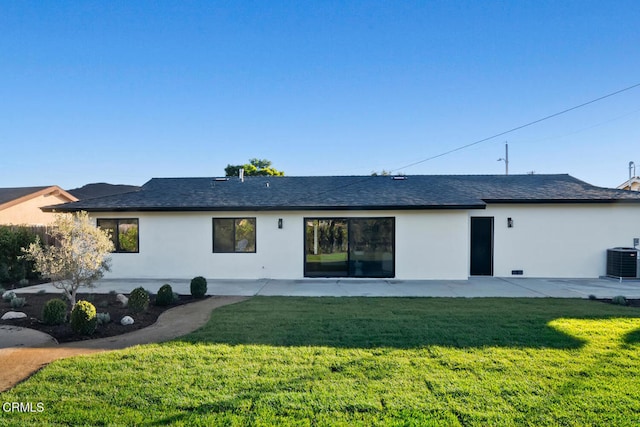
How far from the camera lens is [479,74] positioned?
13727 millimetres

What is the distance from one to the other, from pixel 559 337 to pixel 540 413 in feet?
8.33

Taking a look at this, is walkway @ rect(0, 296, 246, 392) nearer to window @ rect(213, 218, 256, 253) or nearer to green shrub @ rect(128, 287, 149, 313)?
green shrub @ rect(128, 287, 149, 313)

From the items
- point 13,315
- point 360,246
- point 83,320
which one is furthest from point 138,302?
point 360,246

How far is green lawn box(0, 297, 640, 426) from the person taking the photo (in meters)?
2.89

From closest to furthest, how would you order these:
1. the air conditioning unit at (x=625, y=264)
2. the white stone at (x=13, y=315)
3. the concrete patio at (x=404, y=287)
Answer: the white stone at (x=13, y=315), the concrete patio at (x=404, y=287), the air conditioning unit at (x=625, y=264)

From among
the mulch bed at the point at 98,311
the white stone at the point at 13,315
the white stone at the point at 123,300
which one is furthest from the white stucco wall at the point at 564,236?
the white stone at the point at 13,315

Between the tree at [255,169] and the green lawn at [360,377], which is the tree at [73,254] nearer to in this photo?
the green lawn at [360,377]

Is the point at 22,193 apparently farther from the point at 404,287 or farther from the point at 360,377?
the point at 360,377

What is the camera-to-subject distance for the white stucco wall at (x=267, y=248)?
417 inches

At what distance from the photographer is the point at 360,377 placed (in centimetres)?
361

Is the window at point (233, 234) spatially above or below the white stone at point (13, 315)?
above

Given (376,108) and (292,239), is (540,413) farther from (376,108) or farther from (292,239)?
(376,108)

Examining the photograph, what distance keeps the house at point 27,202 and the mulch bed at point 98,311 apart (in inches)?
419

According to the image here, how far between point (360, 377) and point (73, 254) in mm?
6121
